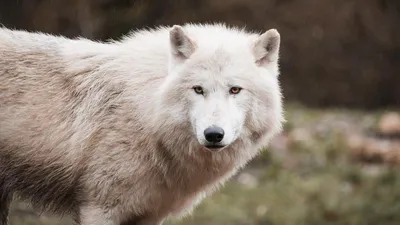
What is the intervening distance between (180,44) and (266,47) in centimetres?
58

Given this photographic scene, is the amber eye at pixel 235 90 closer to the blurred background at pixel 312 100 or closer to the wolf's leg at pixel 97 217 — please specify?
the wolf's leg at pixel 97 217

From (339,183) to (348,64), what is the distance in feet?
20.0

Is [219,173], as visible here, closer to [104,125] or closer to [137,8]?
[104,125]

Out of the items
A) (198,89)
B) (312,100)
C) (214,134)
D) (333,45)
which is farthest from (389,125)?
(214,134)

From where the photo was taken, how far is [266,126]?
5410 millimetres

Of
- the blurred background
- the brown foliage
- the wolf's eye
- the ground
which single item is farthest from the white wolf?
the brown foliage

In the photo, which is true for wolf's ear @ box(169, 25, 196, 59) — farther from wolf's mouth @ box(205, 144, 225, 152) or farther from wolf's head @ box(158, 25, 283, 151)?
wolf's mouth @ box(205, 144, 225, 152)

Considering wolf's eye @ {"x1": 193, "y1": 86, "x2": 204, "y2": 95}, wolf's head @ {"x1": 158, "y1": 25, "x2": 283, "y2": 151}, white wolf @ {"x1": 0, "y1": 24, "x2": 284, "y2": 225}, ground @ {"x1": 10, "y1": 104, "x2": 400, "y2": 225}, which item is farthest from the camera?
ground @ {"x1": 10, "y1": 104, "x2": 400, "y2": 225}

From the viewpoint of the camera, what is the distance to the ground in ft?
29.8

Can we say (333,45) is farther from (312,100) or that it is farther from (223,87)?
(223,87)

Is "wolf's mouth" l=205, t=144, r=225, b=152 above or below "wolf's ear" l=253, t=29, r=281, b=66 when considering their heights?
below

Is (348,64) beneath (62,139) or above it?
beneath

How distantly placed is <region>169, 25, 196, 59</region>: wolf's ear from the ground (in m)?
3.31

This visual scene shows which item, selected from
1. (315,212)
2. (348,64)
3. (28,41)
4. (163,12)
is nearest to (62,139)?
(28,41)
